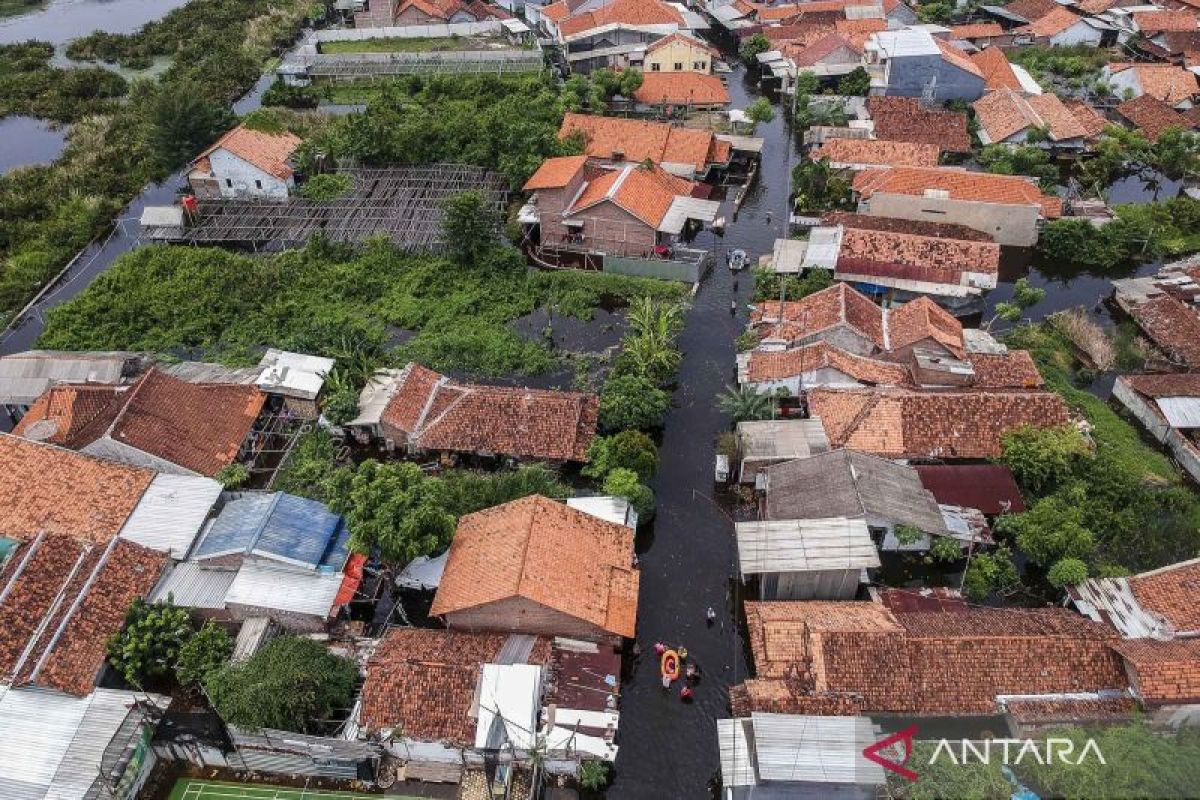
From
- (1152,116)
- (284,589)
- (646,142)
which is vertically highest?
(646,142)

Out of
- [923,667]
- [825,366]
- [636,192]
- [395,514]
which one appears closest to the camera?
[923,667]

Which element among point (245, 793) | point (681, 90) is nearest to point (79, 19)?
point (681, 90)

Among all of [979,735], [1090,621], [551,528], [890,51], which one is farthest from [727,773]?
[890,51]

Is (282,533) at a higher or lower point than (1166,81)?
lower

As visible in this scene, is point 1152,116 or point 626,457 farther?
point 1152,116

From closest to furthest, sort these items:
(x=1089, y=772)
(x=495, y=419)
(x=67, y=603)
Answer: (x=1089, y=772)
(x=67, y=603)
(x=495, y=419)

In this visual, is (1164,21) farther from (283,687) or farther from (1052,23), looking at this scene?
A: (283,687)

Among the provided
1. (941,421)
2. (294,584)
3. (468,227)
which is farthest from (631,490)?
(468,227)
